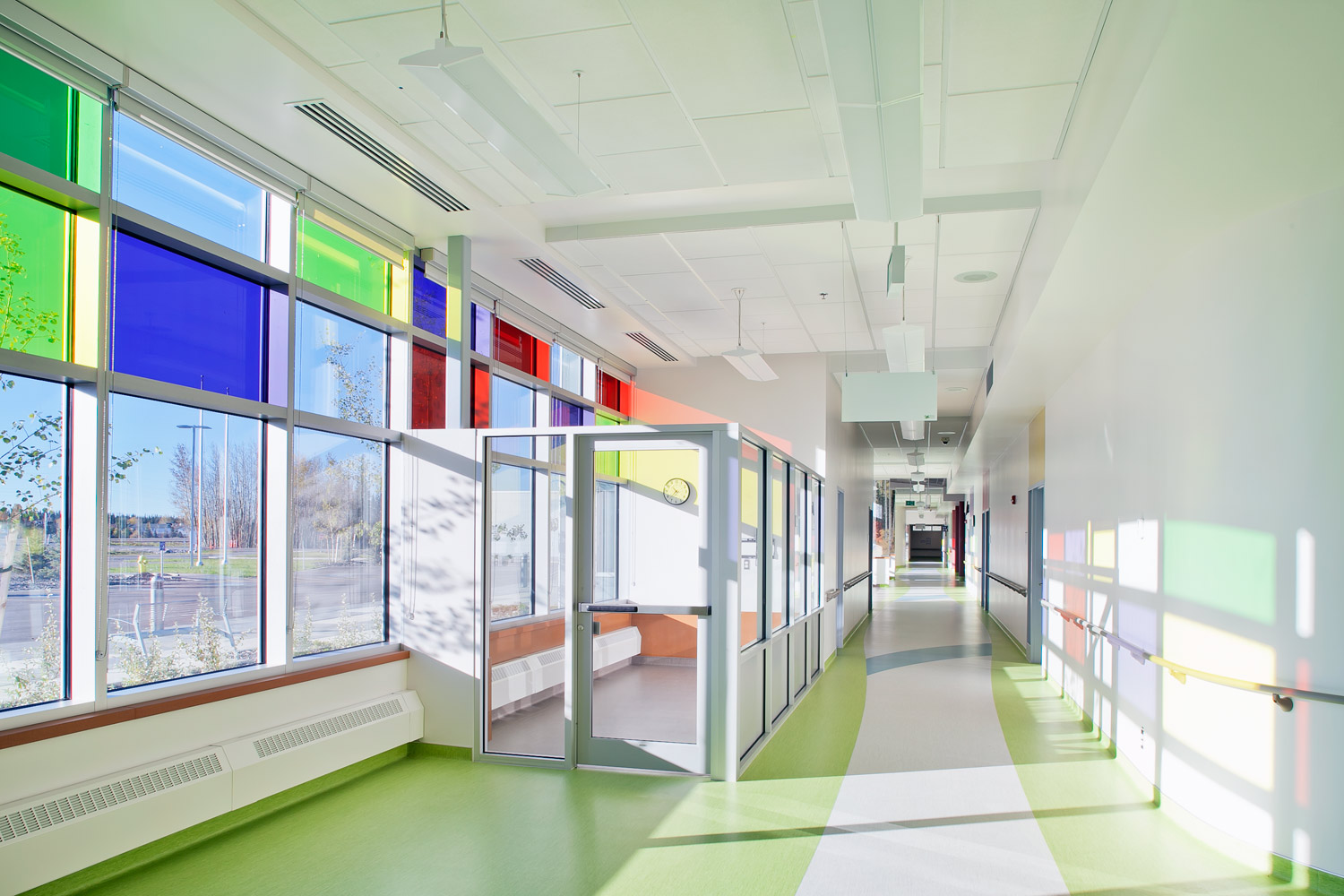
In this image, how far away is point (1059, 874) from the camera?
4133 mm

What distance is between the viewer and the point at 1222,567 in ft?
14.9

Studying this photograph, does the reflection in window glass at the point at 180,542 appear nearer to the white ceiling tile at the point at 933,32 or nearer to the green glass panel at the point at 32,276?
the green glass panel at the point at 32,276

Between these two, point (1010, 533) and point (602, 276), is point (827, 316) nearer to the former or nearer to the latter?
point (602, 276)

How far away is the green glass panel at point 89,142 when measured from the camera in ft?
13.9

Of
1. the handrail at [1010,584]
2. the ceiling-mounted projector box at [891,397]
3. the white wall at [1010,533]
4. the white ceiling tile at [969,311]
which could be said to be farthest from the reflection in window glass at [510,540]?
the handrail at [1010,584]

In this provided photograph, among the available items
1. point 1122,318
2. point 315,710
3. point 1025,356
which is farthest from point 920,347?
point 315,710

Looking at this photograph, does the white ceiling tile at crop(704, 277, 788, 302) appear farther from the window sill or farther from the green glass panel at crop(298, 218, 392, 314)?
the window sill

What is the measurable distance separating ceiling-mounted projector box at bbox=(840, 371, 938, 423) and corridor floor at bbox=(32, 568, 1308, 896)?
3198 millimetres

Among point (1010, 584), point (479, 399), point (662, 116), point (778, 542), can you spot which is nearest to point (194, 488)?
point (662, 116)

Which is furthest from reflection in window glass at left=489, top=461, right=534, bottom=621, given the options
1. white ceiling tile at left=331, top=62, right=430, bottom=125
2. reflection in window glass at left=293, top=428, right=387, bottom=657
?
white ceiling tile at left=331, top=62, right=430, bottom=125

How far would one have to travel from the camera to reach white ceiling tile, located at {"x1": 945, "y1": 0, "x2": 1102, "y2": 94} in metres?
3.76

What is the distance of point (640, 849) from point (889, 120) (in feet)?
11.6

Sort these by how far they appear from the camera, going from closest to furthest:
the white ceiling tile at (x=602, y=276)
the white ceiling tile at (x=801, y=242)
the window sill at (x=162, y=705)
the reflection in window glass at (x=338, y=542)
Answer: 1. the window sill at (x=162, y=705)
2. the reflection in window glass at (x=338, y=542)
3. the white ceiling tile at (x=801, y=242)
4. the white ceiling tile at (x=602, y=276)

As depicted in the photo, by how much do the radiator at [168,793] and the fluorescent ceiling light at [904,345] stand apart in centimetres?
478
